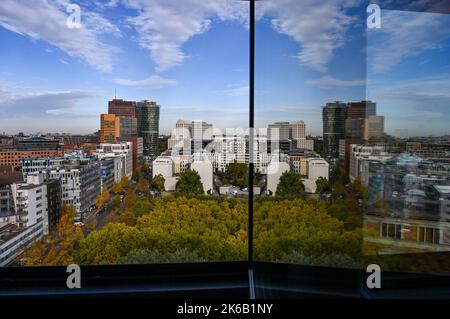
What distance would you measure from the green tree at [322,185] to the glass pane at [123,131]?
63 centimetres

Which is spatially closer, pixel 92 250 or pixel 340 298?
pixel 340 298

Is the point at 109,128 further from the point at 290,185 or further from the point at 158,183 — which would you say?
the point at 290,185

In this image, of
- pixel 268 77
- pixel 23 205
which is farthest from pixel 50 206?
pixel 268 77

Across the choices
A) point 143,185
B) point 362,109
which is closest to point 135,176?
point 143,185

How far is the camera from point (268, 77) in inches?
102

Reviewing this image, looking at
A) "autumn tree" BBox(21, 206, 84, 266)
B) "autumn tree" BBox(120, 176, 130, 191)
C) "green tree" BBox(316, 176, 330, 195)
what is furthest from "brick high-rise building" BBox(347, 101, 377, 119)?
"autumn tree" BBox(21, 206, 84, 266)

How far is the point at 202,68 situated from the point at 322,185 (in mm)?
1555

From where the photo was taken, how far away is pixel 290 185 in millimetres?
2781

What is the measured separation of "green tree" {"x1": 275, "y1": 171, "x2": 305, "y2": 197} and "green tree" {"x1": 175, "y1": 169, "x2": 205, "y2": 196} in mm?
778

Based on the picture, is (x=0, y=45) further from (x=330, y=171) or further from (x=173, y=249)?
(x=330, y=171)

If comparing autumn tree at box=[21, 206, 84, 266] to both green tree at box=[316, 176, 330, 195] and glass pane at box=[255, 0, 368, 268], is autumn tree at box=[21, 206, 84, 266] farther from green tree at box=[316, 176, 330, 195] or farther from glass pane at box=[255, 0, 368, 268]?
green tree at box=[316, 176, 330, 195]

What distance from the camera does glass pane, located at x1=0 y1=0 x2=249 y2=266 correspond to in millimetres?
2660

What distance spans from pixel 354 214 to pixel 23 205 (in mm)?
2729
